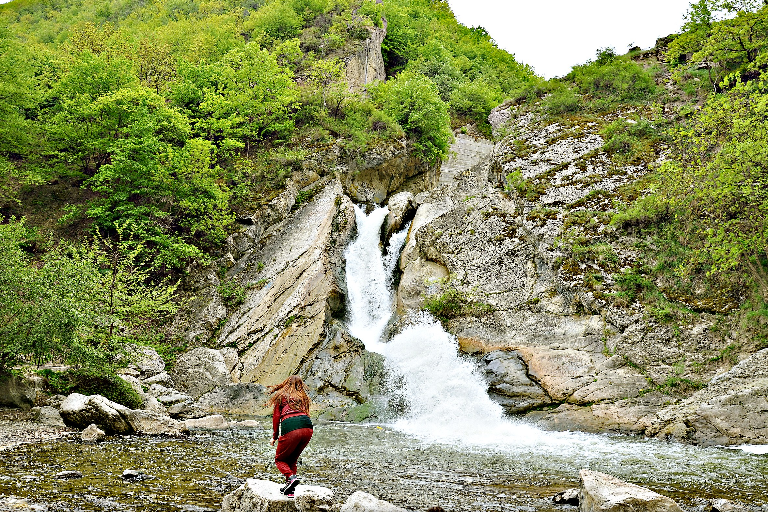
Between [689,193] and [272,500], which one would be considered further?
[689,193]

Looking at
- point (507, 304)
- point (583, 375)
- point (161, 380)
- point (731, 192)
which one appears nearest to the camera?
point (731, 192)

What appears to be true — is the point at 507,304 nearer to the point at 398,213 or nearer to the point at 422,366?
the point at 422,366

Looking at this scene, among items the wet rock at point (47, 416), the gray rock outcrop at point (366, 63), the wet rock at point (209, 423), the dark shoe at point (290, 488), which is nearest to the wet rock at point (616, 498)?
the dark shoe at point (290, 488)

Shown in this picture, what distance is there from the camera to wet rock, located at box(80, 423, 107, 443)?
12.9 meters

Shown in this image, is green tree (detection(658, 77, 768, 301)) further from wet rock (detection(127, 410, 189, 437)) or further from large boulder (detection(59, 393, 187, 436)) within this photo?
large boulder (detection(59, 393, 187, 436))

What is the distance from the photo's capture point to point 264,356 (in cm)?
2375

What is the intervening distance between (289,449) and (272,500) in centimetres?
110

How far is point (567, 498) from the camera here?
8.26 meters

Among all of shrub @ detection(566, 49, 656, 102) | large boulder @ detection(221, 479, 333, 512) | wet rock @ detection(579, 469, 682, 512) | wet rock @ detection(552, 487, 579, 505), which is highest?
shrub @ detection(566, 49, 656, 102)

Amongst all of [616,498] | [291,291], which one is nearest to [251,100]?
[291,291]

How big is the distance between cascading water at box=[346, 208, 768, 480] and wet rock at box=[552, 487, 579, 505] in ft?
9.44

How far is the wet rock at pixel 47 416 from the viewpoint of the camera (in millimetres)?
14656

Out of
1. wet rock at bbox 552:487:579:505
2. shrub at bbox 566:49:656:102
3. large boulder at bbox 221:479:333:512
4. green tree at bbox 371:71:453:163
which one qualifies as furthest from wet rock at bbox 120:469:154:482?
shrub at bbox 566:49:656:102

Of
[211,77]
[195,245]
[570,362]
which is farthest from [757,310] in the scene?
[211,77]
